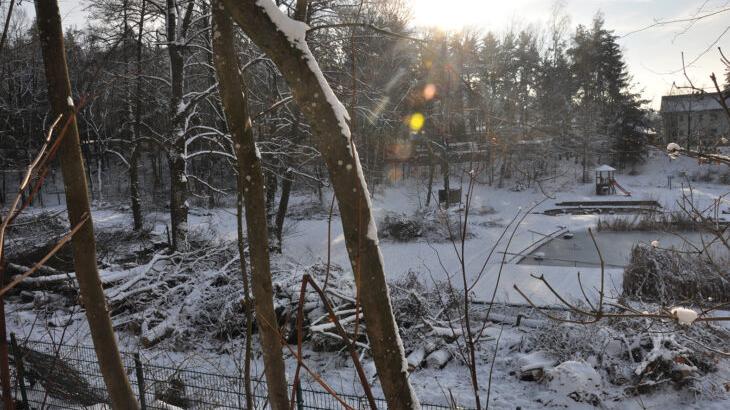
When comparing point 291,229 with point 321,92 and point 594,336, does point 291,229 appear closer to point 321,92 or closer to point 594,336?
point 594,336

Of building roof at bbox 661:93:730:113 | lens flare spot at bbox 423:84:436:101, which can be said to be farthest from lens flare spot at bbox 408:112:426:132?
building roof at bbox 661:93:730:113

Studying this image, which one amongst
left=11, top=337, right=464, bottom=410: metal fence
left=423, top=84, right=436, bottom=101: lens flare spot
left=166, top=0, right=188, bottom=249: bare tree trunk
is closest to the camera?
left=11, top=337, right=464, bottom=410: metal fence

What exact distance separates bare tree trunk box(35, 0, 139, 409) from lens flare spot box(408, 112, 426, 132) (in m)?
24.7

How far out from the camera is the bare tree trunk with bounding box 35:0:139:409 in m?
3.24

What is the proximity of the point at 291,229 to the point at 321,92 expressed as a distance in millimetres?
17729

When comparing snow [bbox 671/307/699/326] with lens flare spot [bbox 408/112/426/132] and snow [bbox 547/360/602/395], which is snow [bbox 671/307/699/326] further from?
lens flare spot [bbox 408/112/426/132]

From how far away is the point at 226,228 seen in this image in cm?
2000

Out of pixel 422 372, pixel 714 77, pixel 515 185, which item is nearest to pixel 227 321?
pixel 422 372

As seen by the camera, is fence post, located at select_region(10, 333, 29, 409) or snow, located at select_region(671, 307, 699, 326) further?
fence post, located at select_region(10, 333, 29, 409)

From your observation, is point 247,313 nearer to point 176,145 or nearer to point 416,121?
point 176,145

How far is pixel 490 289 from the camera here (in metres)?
12.6

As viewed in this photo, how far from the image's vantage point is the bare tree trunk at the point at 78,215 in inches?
128

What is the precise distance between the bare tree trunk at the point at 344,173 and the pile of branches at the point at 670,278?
8837 mm

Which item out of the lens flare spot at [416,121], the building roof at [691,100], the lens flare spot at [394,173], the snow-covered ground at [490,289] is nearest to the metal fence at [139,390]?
the snow-covered ground at [490,289]
